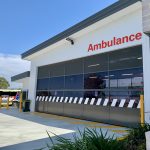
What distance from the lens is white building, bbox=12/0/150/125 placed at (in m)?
10.2

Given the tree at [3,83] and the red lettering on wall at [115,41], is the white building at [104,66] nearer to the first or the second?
the red lettering on wall at [115,41]

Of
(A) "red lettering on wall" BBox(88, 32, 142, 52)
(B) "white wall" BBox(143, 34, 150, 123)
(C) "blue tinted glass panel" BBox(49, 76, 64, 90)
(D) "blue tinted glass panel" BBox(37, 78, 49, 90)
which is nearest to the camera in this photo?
(B) "white wall" BBox(143, 34, 150, 123)

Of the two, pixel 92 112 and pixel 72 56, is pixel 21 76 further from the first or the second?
pixel 92 112

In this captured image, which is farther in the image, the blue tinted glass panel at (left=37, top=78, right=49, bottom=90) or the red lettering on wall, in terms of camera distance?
the blue tinted glass panel at (left=37, top=78, right=49, bottom=90)

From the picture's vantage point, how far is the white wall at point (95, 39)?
1056 cm

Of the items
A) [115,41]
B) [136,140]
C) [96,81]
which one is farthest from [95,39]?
[136,140]

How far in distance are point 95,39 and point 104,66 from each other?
1684mm

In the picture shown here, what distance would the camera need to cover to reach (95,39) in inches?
506

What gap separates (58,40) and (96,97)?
4.82m

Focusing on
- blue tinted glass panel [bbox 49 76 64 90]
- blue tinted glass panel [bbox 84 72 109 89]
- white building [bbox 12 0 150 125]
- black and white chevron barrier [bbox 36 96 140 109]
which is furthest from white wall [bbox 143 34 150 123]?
blue tinted glass panel [bbox 49 76 64 90]

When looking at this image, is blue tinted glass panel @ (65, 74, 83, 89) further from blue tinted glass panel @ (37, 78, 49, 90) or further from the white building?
blue tinted glass panel @ (37, 78, 49, 90)

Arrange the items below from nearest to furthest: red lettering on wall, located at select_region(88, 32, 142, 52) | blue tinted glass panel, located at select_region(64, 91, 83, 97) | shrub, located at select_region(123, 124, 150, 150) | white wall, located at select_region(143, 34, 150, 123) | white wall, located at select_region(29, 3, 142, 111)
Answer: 1. shrub, located at select_region(123, 124, 150, 150)
2. white wall, located at select_region(143, 34, 150, 123)
3. red lettering on wall, located at select_region(88, 32, 142, 52)
4. white wall, located at select_region(29, 3, 142, 111)
5. blue tinted glass panel, located at select_region(64, 91, 83, 97)

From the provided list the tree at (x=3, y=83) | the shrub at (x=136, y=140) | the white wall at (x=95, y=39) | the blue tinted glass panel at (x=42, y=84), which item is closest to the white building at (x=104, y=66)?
the white wall at (x=95, y=39)

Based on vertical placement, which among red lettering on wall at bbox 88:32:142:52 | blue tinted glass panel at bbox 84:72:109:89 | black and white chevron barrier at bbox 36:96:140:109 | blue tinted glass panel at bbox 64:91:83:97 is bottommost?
black and white chevron barrier at bbox 36:96:140:109
